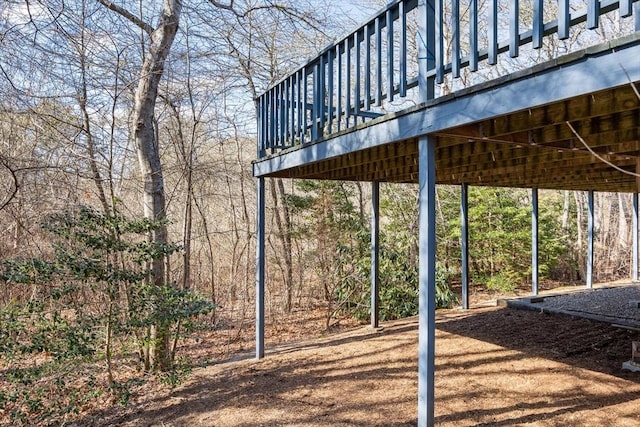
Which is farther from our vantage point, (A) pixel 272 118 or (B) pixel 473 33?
(A) pixel 272 118

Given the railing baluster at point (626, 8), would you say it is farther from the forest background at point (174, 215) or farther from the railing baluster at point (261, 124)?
the railing baluster at point (261, 124)

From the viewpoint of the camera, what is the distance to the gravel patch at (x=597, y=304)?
226 inches

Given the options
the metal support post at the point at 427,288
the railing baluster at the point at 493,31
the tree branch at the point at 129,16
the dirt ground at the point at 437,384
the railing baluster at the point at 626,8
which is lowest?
the dirt ground at the point at 437,384

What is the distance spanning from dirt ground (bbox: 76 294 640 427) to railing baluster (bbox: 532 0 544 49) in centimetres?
250

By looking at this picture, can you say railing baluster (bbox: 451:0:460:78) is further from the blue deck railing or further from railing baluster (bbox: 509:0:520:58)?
railing baluster (bbox: 509:0:520:58)

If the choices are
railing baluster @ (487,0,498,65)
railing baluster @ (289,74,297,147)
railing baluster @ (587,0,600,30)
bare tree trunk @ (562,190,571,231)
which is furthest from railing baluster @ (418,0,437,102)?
bare tree trunk @ (562,190,571,231)

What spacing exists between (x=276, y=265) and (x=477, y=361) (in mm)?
5734

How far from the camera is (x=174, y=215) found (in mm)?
8922

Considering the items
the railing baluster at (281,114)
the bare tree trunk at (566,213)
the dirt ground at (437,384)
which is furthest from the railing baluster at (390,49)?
the bare tree trunk at (566,213)

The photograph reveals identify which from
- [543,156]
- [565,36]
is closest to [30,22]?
[565,36]

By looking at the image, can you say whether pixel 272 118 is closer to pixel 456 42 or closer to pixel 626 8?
pixel 456 42

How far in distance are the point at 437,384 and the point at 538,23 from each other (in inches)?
118

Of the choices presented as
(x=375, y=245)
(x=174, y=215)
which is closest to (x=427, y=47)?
(x=375, y=245)

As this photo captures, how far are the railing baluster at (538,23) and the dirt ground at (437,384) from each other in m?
2.50
